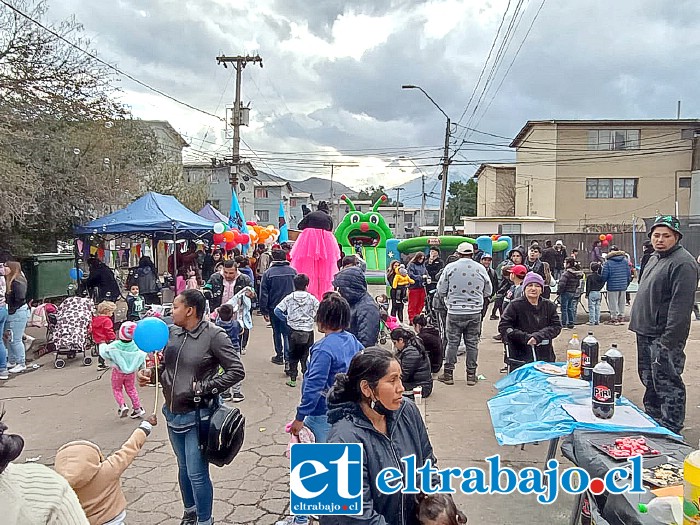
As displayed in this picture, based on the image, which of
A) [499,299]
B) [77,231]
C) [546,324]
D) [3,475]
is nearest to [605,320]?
[499,299]

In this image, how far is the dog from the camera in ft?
7.70

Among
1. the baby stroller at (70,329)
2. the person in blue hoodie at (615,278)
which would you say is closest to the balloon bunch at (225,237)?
the baby stroller at (70,329)

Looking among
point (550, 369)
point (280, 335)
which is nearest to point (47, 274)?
point (280, 335)

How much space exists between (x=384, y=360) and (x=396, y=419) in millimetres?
259

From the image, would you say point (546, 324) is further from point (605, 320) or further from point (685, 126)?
point (685, 126)

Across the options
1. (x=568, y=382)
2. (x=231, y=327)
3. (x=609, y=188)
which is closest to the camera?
(x=568, y=382)

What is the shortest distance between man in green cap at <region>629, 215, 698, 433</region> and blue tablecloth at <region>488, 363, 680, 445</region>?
1.03 metres

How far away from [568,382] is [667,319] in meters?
1.23

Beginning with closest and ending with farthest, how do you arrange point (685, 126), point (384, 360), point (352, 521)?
point (352, 521) → point (384, 360) → point (685, 126)

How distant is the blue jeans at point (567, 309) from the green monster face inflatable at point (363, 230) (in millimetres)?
7341

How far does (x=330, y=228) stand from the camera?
9.29 metres

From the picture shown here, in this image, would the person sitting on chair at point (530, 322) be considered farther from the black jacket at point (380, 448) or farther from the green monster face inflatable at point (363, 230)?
the green monster face inflatable at point (363, 230)

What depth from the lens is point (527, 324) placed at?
5637 millimetres

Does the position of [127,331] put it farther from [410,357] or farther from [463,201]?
[463,201]
